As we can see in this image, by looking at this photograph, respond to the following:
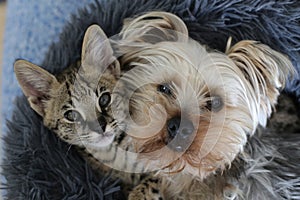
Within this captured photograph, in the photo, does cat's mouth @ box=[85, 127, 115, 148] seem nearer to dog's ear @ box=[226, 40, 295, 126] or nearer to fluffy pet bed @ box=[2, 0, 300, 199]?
fluffy pet bed @ box=[2, 0, 300, 199]

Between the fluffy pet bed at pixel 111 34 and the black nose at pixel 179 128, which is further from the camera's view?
the fluffy pet bed at pixel 111 34

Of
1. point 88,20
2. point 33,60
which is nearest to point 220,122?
point 88,20

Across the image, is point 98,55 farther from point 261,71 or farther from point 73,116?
point 261,71

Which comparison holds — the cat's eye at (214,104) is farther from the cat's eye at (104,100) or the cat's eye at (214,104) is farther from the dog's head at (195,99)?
the cat's eye at (104,100)

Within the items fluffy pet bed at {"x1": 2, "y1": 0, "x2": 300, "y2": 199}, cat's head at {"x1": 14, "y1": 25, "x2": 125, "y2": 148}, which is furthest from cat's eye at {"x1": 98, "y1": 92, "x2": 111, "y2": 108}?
fluffy pet bed at {"x1": 2, "y1": 0, "x2": 300, "y2": 199}

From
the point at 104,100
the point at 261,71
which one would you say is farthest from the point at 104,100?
the point at 261,71

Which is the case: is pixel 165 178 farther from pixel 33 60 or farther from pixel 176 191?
pixel 33 60

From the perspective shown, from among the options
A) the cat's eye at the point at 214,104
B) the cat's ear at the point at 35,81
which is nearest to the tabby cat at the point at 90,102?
the cat's ear at the point at 35,81
